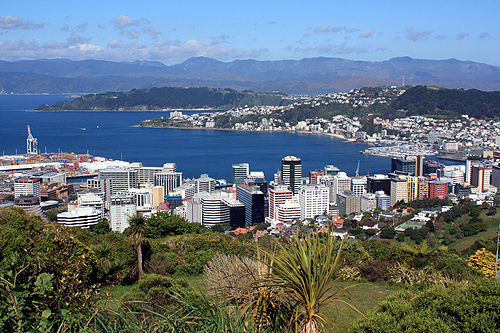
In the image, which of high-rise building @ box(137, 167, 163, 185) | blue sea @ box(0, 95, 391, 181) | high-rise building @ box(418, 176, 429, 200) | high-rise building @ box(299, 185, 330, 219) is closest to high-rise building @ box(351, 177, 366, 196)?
high-rise building @ box(418, 176, 429, 200)

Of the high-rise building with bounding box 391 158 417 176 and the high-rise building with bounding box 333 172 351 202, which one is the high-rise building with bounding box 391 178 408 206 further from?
the high-rise building with bounding box 391 158 417 176

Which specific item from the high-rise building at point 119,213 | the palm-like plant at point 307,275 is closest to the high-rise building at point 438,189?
the high-rise building at point 119,213

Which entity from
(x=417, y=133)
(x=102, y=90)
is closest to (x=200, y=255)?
(x=417, y=133)

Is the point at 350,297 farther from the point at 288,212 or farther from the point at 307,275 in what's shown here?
the point at 288,212

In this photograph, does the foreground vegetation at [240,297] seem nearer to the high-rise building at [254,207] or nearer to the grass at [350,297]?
the grass at [350,297]

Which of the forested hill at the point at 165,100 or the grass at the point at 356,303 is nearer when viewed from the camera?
the grass at the point at 356,303

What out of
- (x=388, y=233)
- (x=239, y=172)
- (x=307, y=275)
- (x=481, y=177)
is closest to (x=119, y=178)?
(x=239, y=172)
